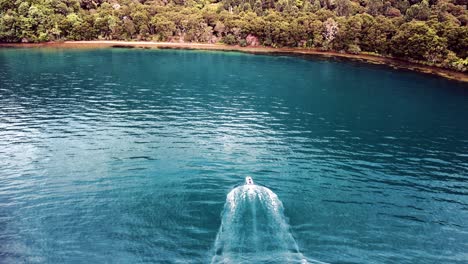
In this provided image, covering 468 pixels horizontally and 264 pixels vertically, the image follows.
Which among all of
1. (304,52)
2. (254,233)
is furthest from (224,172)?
(304,52)

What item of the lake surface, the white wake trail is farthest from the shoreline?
the white wake trail

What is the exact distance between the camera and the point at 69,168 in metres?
52.8

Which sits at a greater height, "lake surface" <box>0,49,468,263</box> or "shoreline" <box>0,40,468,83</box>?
"shoreline" <box>0,40,468,83</box>

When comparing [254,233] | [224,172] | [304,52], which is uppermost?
[304,52]

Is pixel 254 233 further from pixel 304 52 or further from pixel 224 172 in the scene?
pixel 304 52

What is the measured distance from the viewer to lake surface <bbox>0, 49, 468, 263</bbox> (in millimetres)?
36500

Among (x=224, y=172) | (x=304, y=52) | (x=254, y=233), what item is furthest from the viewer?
(x=304, y=52)

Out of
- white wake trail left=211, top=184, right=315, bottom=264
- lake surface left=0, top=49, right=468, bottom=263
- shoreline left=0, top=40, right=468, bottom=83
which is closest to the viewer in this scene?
white wake trail left=211, top=184, right=315, bottom=264

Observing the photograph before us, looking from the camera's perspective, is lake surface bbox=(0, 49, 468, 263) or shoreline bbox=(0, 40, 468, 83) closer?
lake surface bbox=(0, 49, 468, 263)

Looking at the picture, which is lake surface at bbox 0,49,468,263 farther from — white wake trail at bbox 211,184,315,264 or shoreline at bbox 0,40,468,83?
shoreline at bbox 0,40,468,83

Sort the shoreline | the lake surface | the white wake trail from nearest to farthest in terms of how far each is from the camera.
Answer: the white wake trail < the lake surface < the shoreline

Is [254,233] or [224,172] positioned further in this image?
[224,172]

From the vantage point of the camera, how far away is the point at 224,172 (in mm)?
52594

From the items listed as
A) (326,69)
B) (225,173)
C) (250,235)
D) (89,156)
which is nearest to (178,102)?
(89,156)
